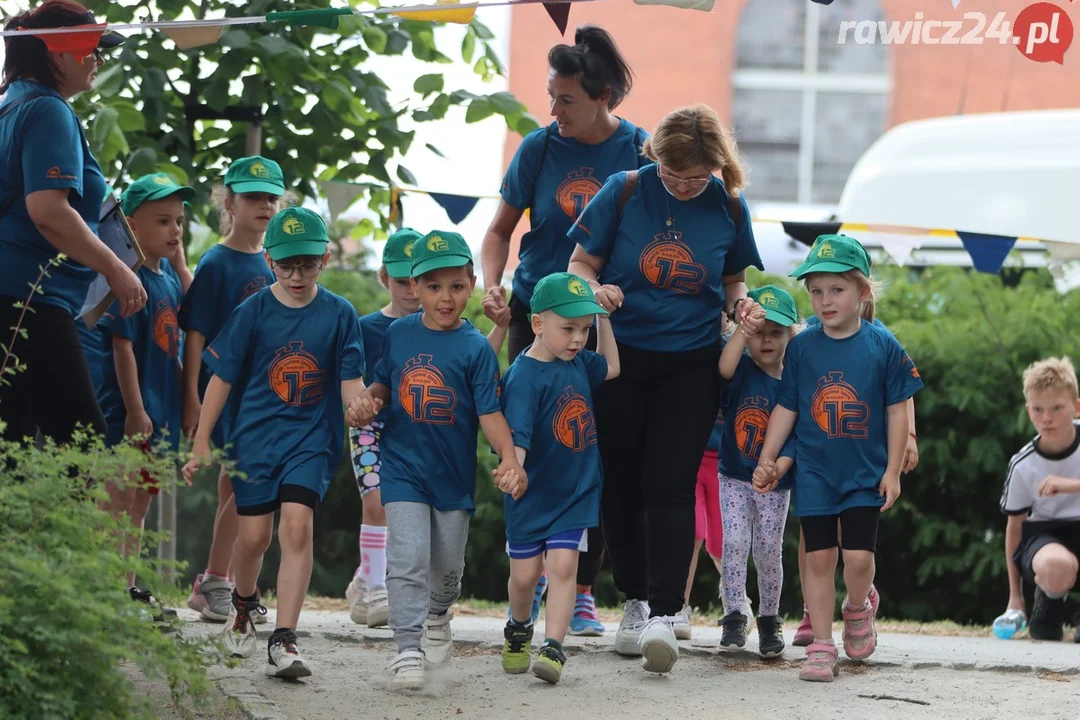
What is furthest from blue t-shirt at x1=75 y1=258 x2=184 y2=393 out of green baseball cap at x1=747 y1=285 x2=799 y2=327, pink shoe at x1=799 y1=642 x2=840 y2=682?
pink shoe at x1=799 y1=642 x2=840 y2=682

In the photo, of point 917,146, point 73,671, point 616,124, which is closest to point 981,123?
point 917,146

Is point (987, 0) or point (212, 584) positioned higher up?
point (987, 0)

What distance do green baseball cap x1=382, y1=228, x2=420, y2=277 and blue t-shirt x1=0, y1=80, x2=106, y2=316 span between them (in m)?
1.53

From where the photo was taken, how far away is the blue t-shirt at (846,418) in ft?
17.4

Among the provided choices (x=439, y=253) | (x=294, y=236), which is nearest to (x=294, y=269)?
(x=294, y=236)

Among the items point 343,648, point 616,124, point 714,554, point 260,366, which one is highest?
point 616,124

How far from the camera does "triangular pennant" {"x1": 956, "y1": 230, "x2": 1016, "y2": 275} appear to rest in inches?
338

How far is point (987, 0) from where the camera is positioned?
6160 millimetres

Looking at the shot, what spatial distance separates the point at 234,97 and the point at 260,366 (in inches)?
106

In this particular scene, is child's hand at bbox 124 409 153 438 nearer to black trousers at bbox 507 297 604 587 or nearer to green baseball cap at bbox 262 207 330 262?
green baseball cap at bbox 262 207 330 262

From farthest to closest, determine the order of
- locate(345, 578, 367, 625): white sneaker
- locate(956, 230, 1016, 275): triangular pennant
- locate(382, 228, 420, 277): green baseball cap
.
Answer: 1. locate(956, 230, 1016, 275): triangular pennant
2. locate(345, 578, 367, 625): white sneaker
3. locate(382, 228, 420, 277): green baseball cap

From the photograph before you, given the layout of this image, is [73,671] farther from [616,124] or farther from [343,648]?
[616,124]

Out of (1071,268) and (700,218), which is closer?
(700,218)

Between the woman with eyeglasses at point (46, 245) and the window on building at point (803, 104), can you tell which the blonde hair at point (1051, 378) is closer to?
the woman with eyeglasses at point (46, 245)
